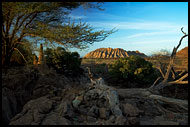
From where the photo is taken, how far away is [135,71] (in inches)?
276

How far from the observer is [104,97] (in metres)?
2.95

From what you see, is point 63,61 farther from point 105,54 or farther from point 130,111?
point 105,54

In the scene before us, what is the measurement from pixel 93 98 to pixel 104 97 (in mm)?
271

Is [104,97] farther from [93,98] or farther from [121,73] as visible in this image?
[121,73]

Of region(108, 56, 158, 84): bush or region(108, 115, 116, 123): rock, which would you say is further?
region(108, 56, 158, 84): bush

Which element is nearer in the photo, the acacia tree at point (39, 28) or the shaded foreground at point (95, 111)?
the shaded foreground at point (95, 111)

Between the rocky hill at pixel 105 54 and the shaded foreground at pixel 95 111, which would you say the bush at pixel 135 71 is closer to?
the rocky hill at pixel 105 54

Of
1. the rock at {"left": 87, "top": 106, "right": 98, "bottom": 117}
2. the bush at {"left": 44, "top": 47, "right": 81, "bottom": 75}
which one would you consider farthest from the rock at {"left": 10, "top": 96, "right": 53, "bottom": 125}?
the bush at {"left": 44, "top": 47, "right": 81, "bottom": 75}

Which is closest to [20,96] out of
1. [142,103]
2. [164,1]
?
[142,103]

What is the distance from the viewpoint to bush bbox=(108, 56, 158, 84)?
6.93 m

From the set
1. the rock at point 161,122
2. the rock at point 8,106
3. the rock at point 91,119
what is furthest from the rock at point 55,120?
the rock at point 161,122

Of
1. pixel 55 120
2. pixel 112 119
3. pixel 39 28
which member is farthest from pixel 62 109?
pixel 39 28

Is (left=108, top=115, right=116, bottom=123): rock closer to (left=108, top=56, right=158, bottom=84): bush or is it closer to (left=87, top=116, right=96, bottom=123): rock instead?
(left=87, top=116, right=96, bottom=123): rock

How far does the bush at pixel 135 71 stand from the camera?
6925 millimetres
